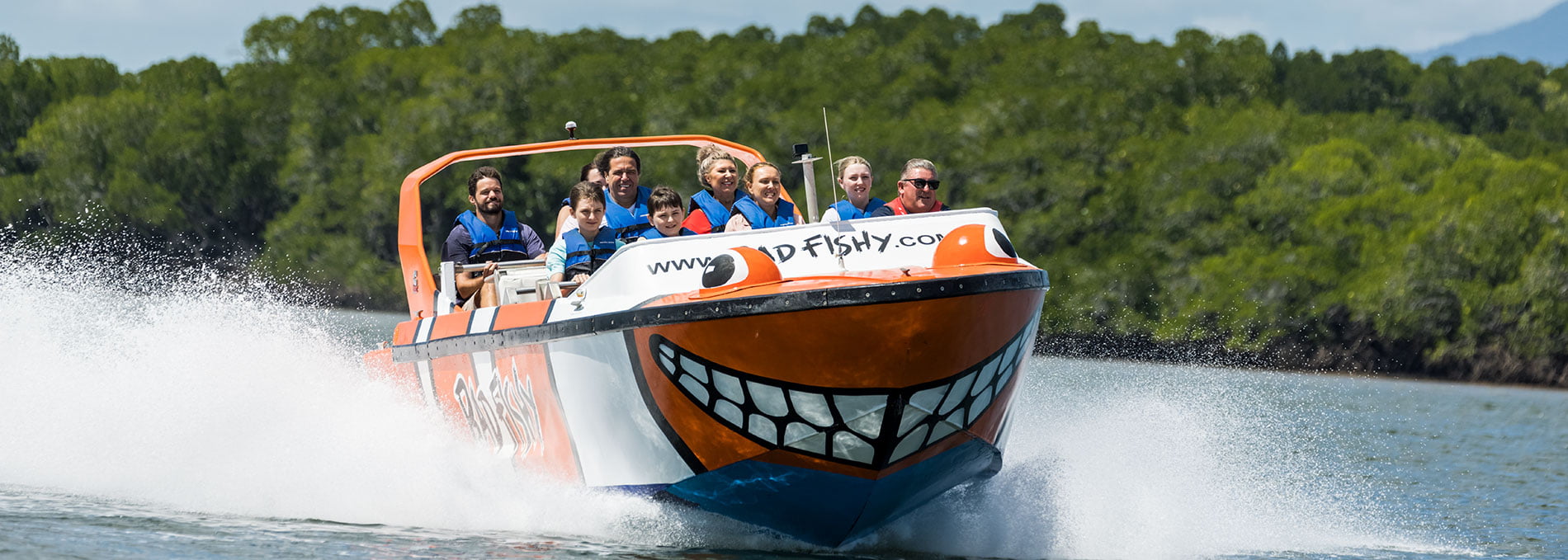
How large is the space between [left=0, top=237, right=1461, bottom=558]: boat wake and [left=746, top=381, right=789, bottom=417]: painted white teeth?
3.04ft

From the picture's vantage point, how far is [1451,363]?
107 ft

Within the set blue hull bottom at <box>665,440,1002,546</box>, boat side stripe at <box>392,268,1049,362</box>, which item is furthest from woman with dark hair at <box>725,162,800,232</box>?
blue hull bottom at <box>665,440,1002,546</box>

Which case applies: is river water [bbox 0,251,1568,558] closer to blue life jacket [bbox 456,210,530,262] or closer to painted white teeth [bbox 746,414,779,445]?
painted white teeth [bbox 746,414,779,445]

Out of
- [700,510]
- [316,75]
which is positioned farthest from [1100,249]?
[316,75]

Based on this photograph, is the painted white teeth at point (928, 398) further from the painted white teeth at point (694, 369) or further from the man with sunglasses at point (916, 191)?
the man with sunglasses at point (916, 191)

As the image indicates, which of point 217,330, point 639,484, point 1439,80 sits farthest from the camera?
point 1439,80

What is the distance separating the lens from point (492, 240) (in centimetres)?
1012

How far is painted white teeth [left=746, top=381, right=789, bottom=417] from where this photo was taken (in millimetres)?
7141

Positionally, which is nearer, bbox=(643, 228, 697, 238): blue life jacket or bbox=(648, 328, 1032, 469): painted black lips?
bbox=(648, 328, 1032, 469): painted black lips

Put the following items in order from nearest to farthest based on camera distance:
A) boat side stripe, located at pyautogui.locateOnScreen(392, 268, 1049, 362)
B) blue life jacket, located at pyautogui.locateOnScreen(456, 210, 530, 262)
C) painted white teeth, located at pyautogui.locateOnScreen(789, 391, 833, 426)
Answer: boat side stripe, located at pyautogui.locateOnScreen(392, 268, 1049, 362) < painted white teeth, located at pyautogui.locateOnScreen(789, 391, 833, 426) < blue life jacket, located at pyautogui.locateOnScreen(456, 210, 530, 262)

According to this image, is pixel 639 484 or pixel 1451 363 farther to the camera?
pixel 1451 363

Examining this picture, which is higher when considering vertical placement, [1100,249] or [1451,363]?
[1100,249]

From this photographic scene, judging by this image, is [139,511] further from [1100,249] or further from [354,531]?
[1100,249]

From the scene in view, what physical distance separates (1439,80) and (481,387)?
201 feet
